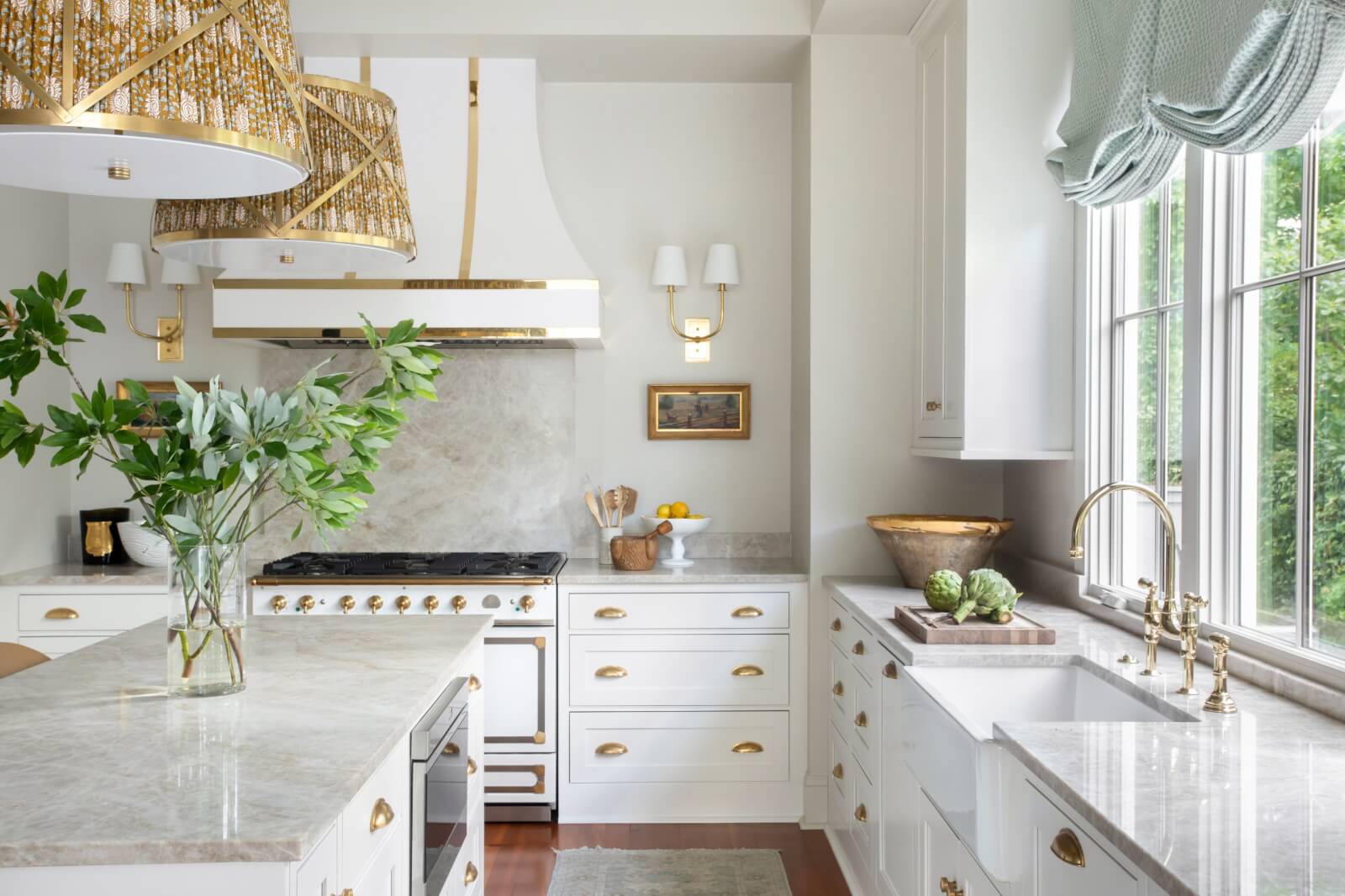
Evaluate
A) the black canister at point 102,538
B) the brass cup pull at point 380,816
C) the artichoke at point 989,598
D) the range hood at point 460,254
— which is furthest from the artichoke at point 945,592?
the black canister at point 102,538

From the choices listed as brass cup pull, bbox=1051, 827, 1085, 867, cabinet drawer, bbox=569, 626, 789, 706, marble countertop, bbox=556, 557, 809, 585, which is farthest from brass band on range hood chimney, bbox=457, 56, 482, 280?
brass cup pull, bbox=1051, 827, 1085, 867

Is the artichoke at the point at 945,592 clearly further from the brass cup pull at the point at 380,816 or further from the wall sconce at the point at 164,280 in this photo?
the wall sconce at the point at 164,280

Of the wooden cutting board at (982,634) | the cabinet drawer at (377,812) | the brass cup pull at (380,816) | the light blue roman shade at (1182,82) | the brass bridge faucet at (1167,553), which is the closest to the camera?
the cabinet drawer at (377,812)

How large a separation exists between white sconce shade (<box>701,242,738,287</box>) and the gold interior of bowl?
1.17 m

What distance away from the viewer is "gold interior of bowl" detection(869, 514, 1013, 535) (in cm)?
310

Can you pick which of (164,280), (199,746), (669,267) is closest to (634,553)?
(669,267)

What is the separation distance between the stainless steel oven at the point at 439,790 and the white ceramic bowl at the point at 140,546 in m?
2.05

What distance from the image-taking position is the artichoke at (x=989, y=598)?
99.8 inches

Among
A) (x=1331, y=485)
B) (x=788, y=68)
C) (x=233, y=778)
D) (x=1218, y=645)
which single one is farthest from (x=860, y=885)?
(x=788, y=68)

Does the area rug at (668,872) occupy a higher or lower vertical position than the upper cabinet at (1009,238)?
lower

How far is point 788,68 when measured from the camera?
393 cm

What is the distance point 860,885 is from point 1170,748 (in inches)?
63.1

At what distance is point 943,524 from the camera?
3154 mm

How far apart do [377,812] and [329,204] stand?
1.26m
